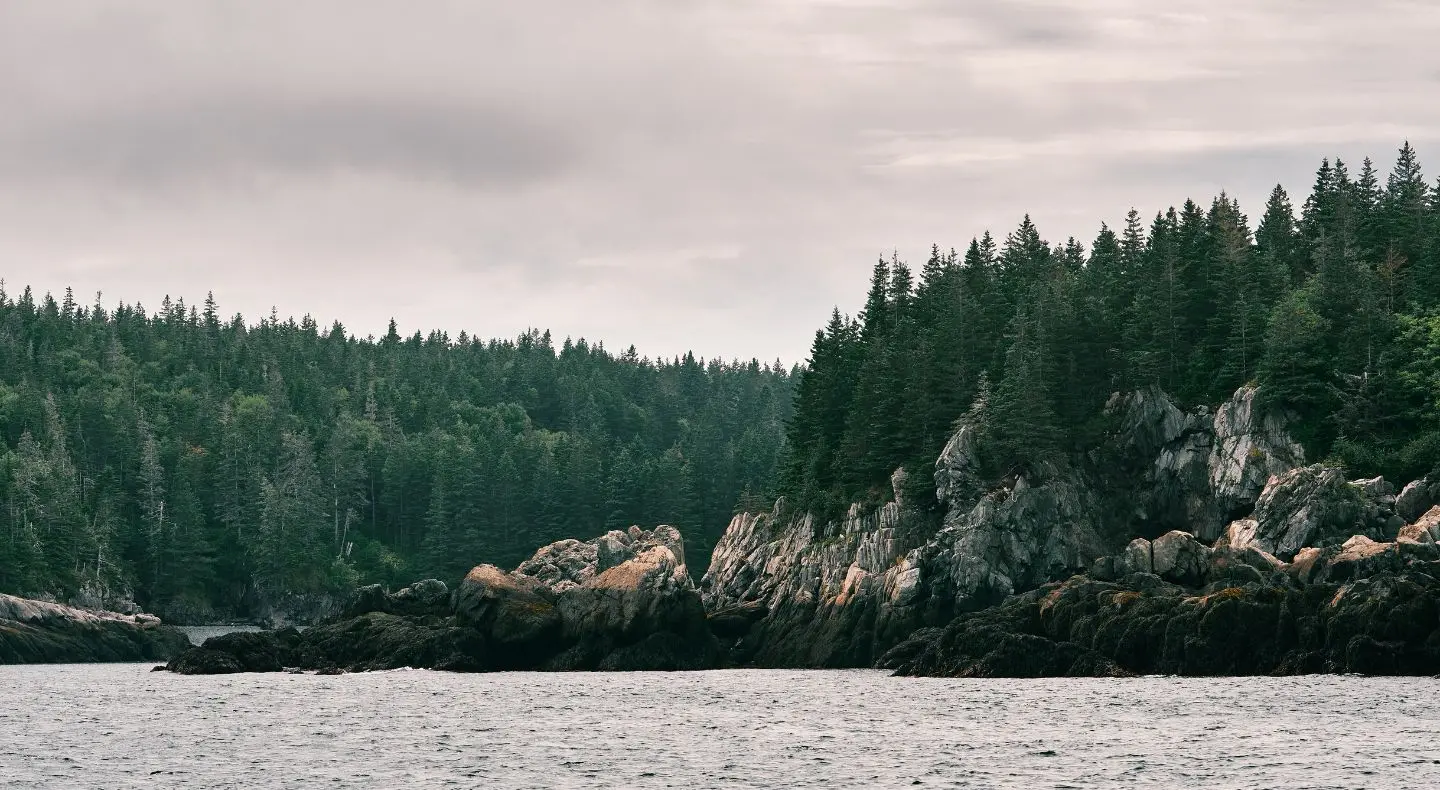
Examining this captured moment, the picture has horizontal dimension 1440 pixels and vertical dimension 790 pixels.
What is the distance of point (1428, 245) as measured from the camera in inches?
3976

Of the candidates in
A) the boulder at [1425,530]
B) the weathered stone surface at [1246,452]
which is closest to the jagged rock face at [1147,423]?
the weathered stone surface at [1246,452]

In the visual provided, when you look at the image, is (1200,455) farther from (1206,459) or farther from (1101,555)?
(1101,555)

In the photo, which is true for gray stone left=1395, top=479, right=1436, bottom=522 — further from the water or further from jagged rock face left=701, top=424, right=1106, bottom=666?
the water

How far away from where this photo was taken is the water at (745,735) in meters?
42.5

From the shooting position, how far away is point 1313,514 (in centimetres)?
7544

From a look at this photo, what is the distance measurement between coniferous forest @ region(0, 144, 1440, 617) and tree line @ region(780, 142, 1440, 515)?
0.69 ft

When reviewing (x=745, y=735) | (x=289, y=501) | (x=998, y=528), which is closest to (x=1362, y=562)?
(x=998, y=528)

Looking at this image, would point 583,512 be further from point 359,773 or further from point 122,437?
point 359,773

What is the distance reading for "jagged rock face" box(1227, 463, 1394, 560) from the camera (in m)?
74.4

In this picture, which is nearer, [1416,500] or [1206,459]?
[1416,500]

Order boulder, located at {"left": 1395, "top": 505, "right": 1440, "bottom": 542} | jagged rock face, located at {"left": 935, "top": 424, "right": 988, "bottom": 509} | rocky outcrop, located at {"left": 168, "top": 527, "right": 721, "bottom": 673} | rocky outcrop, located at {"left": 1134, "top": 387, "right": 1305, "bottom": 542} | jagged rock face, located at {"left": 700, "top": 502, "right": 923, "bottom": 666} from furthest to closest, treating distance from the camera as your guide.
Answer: jagged rock face, located at {"left": 935, "top": 424, "right": 988, "bottom": 509} < rocky outcrop, located at {"left": 1134, "top": 387, "right": 1305, "bottom": 542} < jagged rock face, located at {"left": 700, "top": 502, "right": 923, "bottom": 666} < rocky outcrop, located at {"left": 168, "top": 527, "right": 721, "bottom": 673} < boulder, located at {"left": 1395, "top": 505, "right": 1440, "bottom": 542}

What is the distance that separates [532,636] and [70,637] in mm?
35694

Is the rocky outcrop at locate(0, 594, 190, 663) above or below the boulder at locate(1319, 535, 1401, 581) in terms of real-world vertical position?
below

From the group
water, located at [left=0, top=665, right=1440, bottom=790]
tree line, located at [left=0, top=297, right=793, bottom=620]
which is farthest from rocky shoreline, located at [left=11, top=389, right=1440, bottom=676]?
tree line, located at [left=0, top=297, right=793, bottom=620]
